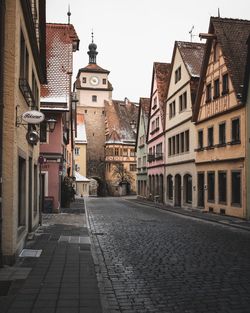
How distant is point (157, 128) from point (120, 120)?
42.1m

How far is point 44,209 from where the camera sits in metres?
26.6

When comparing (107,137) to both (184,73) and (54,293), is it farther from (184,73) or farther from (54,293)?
(54,293)

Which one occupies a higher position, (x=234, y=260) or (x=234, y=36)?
(x=234, y=36)

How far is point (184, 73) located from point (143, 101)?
65.4ft

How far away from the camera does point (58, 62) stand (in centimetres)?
2739

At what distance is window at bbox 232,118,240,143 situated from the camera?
76.4 feet

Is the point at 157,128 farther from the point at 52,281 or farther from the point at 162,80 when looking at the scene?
the point at 52,281

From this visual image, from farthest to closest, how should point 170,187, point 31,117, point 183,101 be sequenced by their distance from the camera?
point 170,187, point 183,101, point 31,117

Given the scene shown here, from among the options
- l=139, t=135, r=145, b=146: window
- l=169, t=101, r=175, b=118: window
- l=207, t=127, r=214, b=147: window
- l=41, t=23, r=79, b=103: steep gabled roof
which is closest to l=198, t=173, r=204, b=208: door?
l=207, t=127, r=214, b=147: window

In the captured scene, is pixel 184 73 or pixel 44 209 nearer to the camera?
pixel 44 209

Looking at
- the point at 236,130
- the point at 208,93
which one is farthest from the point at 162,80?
the point at 236,130

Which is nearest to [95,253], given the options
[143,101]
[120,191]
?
[143,101]

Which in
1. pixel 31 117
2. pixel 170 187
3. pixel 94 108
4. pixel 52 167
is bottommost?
pixel 170 187

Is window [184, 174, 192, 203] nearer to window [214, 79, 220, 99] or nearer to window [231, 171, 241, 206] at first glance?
window [214, 79, 220, 99]
